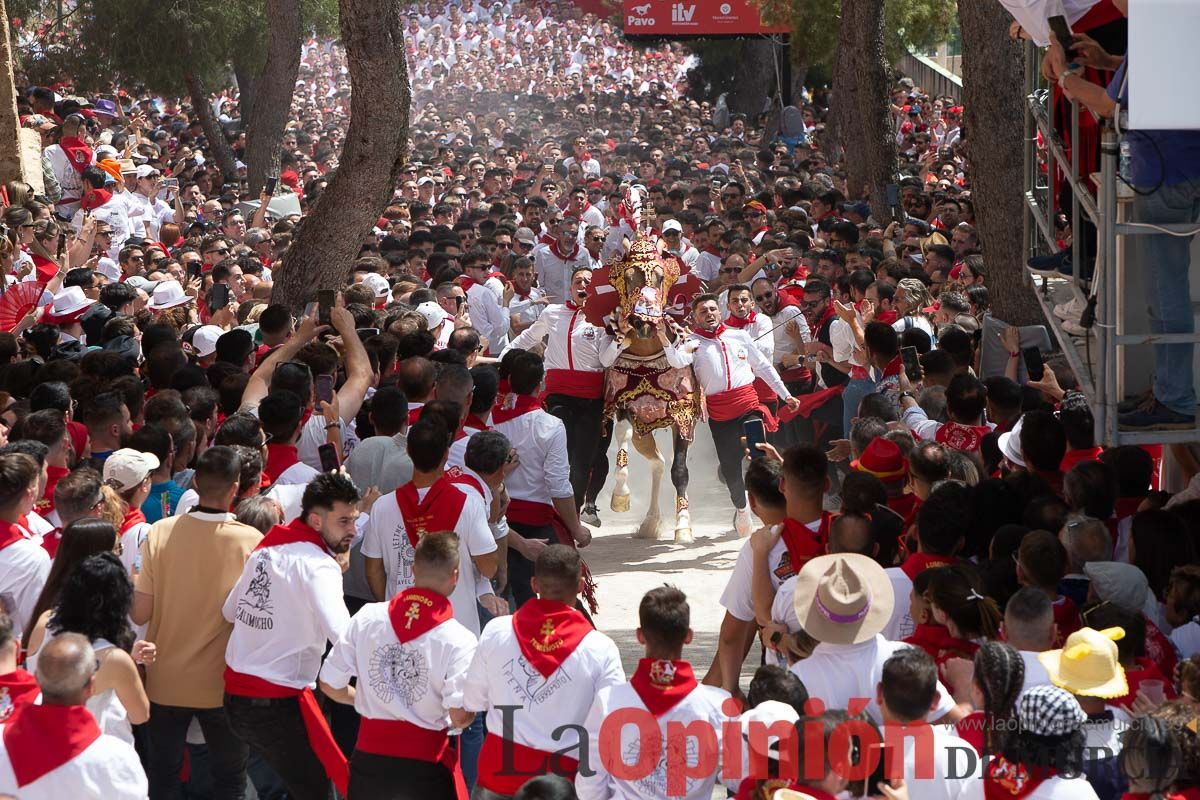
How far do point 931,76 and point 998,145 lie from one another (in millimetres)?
29685

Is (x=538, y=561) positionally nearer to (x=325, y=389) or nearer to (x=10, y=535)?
(x=10, y=535)

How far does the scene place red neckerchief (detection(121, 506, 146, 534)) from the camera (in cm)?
605

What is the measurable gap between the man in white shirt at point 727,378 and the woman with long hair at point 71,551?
5500 millimetres

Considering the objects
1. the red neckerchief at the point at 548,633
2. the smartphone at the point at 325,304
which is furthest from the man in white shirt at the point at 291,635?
the smartphone at the point at 325,304

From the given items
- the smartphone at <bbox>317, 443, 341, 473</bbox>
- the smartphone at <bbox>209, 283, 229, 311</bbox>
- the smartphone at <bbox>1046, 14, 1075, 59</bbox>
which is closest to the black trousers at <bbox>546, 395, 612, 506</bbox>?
the smartphone at <bbox>209, 283, 229, 311</bbox>

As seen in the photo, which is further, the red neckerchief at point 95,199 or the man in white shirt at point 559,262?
the red neckerchief at point 95,199

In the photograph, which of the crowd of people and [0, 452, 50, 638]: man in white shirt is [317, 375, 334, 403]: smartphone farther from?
[0, 452, 50, 638]: man in white shirt

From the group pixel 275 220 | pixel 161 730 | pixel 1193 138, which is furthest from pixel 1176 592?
pixel 275 220

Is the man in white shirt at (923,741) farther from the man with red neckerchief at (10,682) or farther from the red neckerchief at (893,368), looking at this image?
the red neckerchief at (893,368)

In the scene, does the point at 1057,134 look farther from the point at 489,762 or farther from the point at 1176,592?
the point at 489,762

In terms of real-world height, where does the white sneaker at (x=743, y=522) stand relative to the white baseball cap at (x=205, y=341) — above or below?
below

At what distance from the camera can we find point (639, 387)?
10.5 m

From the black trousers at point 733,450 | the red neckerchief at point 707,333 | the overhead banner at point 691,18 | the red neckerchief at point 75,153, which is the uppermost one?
the overhead banner at point 691,18

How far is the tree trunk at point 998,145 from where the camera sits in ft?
36.5
